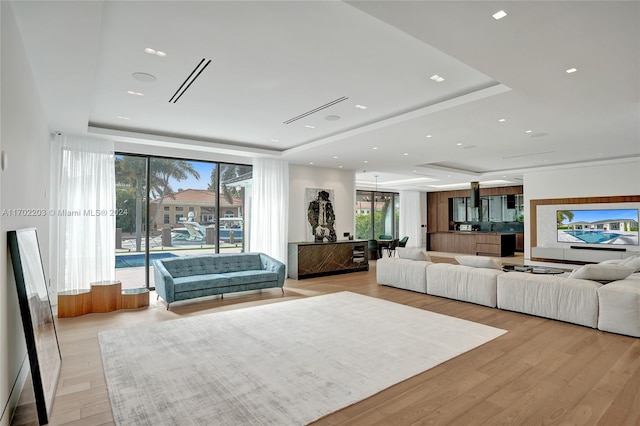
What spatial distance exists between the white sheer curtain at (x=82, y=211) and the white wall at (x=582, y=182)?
35.8 ft

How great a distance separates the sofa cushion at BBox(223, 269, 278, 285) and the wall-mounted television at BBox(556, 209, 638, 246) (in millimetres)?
8415

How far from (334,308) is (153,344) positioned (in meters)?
2.58

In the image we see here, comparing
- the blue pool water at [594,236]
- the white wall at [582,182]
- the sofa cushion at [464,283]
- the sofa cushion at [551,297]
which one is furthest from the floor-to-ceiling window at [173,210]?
the blue pool water at [594,236]

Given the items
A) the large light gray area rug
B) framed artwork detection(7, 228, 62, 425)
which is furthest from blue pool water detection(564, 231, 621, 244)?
framed artwork detection(7, 228, 62, 425)

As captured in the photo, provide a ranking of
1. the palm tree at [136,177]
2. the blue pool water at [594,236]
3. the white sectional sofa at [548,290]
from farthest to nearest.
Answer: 1. the blue pool water at [594,236]
2. the palm tree at [136,177]
3. the white sectional sofa at [548,290]

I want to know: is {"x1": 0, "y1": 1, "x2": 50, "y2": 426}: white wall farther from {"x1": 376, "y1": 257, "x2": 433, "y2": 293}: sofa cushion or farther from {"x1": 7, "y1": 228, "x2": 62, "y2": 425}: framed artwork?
{"x1": 376, "y1": 257, "x2": 433, "y2": 293}: sofa cushion

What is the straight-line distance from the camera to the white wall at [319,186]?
8.74 m

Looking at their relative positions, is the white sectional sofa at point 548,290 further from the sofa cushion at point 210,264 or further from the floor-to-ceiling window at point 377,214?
the floor-to-ceiling window at point 377,214

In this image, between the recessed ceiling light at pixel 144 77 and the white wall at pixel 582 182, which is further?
the white wall at pixel 582 182

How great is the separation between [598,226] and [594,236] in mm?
305

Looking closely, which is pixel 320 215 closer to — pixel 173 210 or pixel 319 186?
pixel 319 186

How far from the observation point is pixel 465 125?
5309 mm

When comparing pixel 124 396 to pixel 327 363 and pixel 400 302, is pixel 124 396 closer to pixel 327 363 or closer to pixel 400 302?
pixel 327 363

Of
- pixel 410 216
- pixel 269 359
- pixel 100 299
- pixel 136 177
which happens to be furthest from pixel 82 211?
pixel 410 216
